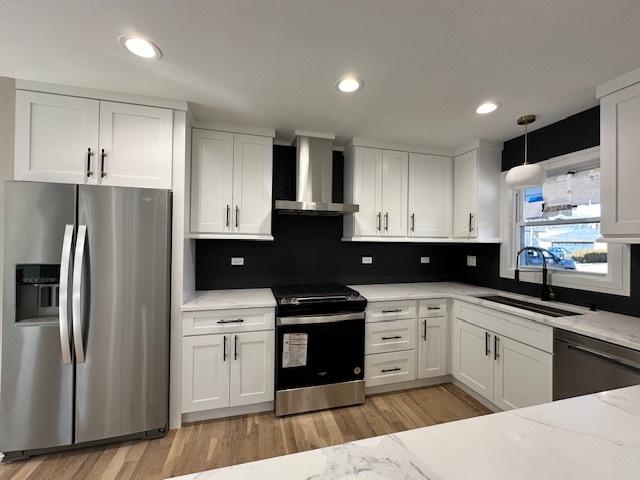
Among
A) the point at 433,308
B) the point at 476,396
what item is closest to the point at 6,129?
the point at 433,308

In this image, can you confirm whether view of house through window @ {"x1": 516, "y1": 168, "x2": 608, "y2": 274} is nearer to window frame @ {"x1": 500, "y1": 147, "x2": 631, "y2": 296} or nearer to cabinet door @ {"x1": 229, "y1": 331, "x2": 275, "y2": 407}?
window frame @ {"x1": 500, "y1": 147, "x2": 631, "y2": 296}

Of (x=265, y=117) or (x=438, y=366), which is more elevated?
(x=265, y=117)

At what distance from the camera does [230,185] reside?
93.5 inches

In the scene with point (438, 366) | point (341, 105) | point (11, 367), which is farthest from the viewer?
point (438, 366)

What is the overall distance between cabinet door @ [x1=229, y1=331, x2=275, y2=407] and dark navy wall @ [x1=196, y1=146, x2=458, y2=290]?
→ 0.71m

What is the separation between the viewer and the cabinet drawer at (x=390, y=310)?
2404mm

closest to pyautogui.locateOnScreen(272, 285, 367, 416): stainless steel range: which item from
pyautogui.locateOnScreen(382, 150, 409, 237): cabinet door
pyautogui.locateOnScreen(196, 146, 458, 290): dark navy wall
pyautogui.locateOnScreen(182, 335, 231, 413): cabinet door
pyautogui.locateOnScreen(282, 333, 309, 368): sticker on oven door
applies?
pyautogui.locateOnScreen(282, 333, 309, 368): sticker on oven door

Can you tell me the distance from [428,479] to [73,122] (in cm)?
257

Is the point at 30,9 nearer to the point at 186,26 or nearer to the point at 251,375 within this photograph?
the point at 186,26

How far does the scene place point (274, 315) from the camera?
218 centimetres

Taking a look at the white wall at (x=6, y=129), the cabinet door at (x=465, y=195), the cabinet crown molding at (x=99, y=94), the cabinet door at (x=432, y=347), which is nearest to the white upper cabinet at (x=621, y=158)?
the cabinet door at (x=465, y=195)

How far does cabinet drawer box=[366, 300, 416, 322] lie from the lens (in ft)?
7.89

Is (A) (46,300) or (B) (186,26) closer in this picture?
(B) (186,26)

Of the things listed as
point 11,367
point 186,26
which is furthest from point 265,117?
point 11,367
